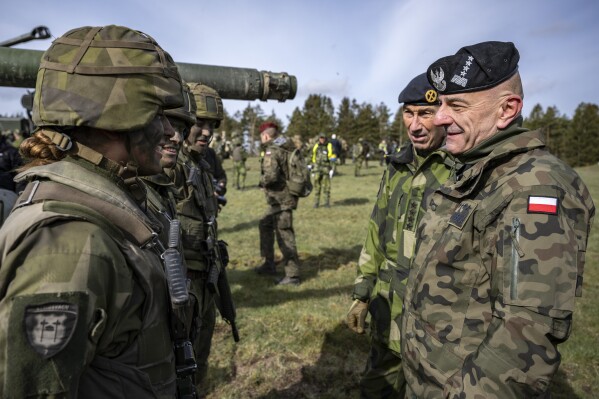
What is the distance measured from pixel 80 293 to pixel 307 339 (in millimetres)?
3885

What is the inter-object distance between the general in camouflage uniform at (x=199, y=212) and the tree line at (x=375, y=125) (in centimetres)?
3847

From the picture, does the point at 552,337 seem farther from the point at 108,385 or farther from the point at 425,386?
the point at 108,385

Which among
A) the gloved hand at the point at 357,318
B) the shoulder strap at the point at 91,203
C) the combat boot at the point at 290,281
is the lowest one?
the combat boot at the point at 290,281

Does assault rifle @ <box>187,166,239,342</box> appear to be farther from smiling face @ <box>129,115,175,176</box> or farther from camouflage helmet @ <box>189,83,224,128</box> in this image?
smiling face @ <box>129,115,175,176</box>

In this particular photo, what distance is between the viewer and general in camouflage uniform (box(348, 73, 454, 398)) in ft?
8.93

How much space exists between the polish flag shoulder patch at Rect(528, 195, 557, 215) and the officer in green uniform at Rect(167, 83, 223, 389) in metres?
2.44

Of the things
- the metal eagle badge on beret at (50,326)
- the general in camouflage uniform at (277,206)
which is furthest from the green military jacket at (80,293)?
the general in camouflage uniform at (277,206)

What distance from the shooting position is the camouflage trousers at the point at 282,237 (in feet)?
21.2

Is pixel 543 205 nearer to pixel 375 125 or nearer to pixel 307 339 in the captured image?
pixel 307 339

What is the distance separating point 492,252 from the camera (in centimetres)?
159

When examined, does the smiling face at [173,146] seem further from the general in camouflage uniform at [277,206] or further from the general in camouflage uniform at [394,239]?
the general in camouflage uniform at [277,206]

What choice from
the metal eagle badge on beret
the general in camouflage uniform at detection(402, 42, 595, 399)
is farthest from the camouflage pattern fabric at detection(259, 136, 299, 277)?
the metal eagle badge on beret

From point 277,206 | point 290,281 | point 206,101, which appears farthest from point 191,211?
point 277,206

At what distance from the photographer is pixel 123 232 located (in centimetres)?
132
